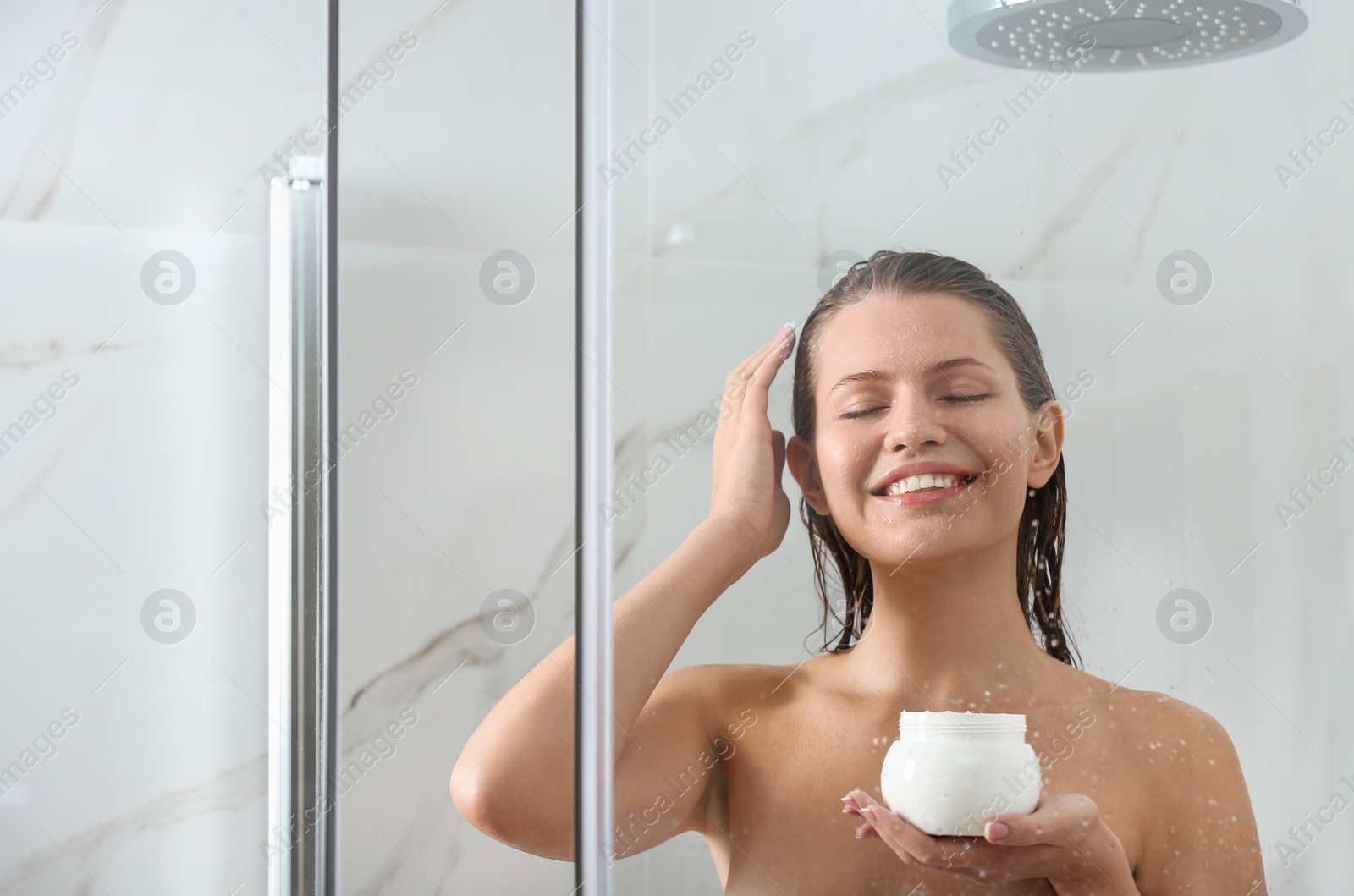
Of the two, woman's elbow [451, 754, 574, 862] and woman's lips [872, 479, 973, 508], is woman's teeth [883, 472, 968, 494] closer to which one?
woman's lips [872, 479, 973, 508]

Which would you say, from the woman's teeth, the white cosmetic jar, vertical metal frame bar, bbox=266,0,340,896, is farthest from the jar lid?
vertical metal frame bar, bbox=266,0,340,896

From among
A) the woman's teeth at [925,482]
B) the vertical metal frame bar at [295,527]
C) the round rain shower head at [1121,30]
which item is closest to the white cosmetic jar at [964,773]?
the woman's teeth at [925,482]

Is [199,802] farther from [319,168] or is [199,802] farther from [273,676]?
[319,168]

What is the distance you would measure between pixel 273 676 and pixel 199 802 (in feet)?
0.36

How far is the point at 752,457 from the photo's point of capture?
55cm

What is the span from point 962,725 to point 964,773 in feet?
0.07

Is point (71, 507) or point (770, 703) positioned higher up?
point (71, 507)

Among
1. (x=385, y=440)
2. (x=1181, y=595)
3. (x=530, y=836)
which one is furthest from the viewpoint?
(x=385, y=440)

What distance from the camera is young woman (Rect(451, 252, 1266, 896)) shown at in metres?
0.48

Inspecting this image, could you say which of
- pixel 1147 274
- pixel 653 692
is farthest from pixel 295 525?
pixel 1147 274

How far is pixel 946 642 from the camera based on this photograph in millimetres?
513

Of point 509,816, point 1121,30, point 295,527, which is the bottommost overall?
point 509,816

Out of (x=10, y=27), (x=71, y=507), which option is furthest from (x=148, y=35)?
(x=71, y=507)

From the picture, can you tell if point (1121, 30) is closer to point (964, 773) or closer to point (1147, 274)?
point (1147, 274)
